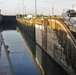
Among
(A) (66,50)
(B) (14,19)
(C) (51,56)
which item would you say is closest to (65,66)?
(A) (66,50)

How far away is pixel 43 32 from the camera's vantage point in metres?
39.7

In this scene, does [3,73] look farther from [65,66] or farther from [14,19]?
[14,19]

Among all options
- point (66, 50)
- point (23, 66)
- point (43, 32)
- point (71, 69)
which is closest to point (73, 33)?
point (66, 50)

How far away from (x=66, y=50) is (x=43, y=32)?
1525 centimetres

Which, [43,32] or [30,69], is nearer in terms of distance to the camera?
[30,69]

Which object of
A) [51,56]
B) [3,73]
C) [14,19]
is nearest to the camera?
[3,73]

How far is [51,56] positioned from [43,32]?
322 inches

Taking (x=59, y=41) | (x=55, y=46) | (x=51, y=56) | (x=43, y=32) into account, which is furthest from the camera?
(x=43, y=32)

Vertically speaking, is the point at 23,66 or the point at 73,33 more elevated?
the point at 73,33

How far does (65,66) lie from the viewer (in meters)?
24.2

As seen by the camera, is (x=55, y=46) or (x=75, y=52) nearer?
(x=75, y=52)

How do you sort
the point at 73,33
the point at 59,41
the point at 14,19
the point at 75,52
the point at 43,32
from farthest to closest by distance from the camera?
the point at 14,19, the point at 43,32, the point at 59,41, the point at 73,33, the point at 75,52

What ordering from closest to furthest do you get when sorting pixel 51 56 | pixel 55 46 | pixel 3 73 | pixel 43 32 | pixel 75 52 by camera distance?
pixel 3 73, pixel 75 52, pixel 55 46, pixel 51 56, pixel 43 32

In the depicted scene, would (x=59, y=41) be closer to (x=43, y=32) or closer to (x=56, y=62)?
(x=56, y=62)
